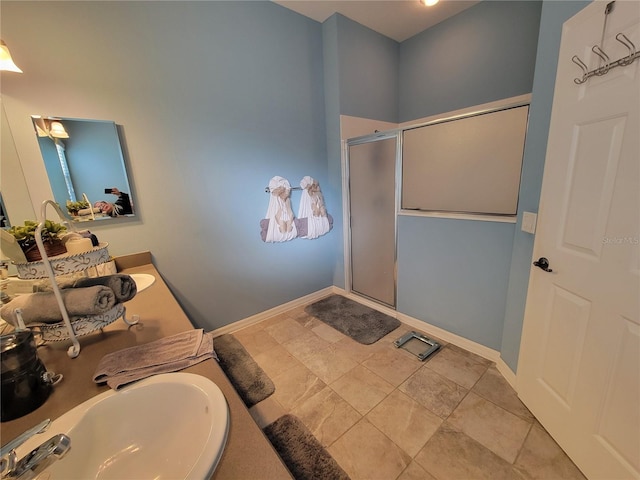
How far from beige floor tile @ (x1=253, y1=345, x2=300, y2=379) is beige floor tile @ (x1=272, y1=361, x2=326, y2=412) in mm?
49

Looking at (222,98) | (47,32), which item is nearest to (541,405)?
(222,98)

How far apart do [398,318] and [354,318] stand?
0.45 metres

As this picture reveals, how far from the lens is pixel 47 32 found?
1493mm

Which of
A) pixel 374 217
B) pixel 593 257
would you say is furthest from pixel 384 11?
pixel 593 257

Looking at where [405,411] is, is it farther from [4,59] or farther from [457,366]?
[4,59]

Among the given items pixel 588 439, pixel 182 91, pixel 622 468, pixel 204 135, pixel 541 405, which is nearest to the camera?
pixel 622 468

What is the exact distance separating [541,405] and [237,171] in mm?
2702

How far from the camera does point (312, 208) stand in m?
2.77

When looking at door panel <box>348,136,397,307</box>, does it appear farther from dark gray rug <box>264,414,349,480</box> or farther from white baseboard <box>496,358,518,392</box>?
dark gray rug <box>264,414,349,480</box>

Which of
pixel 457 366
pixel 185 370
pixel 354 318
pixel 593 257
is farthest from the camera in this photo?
pixel 354 318

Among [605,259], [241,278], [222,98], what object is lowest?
[241,278]

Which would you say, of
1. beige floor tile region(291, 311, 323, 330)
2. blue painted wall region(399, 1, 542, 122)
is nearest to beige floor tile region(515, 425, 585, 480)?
beige floor tile region(291, 311, 323, 330)

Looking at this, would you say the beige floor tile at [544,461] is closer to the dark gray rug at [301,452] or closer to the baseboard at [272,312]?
the dark gray rug at [301,452]

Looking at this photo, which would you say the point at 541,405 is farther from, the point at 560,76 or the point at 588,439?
the point at 560,76
